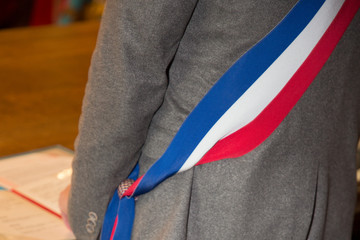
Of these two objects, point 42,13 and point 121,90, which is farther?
point 42,13

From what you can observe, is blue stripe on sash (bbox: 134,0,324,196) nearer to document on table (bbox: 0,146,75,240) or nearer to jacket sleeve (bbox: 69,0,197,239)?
jacket sleeve (bbox: 69,0,197,239)

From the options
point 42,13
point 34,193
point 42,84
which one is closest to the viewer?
point 34,193

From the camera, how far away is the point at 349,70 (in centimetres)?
86

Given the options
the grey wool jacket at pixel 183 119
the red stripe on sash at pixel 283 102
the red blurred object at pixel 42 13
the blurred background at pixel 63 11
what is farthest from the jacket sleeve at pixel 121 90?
the red blurred object at pixel 42 13

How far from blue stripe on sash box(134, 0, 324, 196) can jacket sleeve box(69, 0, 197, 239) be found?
54mm

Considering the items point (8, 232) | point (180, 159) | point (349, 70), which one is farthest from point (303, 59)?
point (8, 232)

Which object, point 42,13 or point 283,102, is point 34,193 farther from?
point 42,13

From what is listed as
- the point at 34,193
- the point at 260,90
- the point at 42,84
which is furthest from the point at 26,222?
the point at 42,84

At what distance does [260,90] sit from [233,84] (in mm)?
40

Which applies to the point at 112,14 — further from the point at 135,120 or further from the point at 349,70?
the point at 349,70

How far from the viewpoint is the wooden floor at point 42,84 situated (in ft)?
4.91

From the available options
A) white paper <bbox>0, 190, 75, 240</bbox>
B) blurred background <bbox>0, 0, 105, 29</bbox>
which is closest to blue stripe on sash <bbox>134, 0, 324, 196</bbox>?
white paper <bbox>0, 190, 75, 240</bbox>

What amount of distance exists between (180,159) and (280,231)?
0.19 m

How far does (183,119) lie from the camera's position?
83 cm
